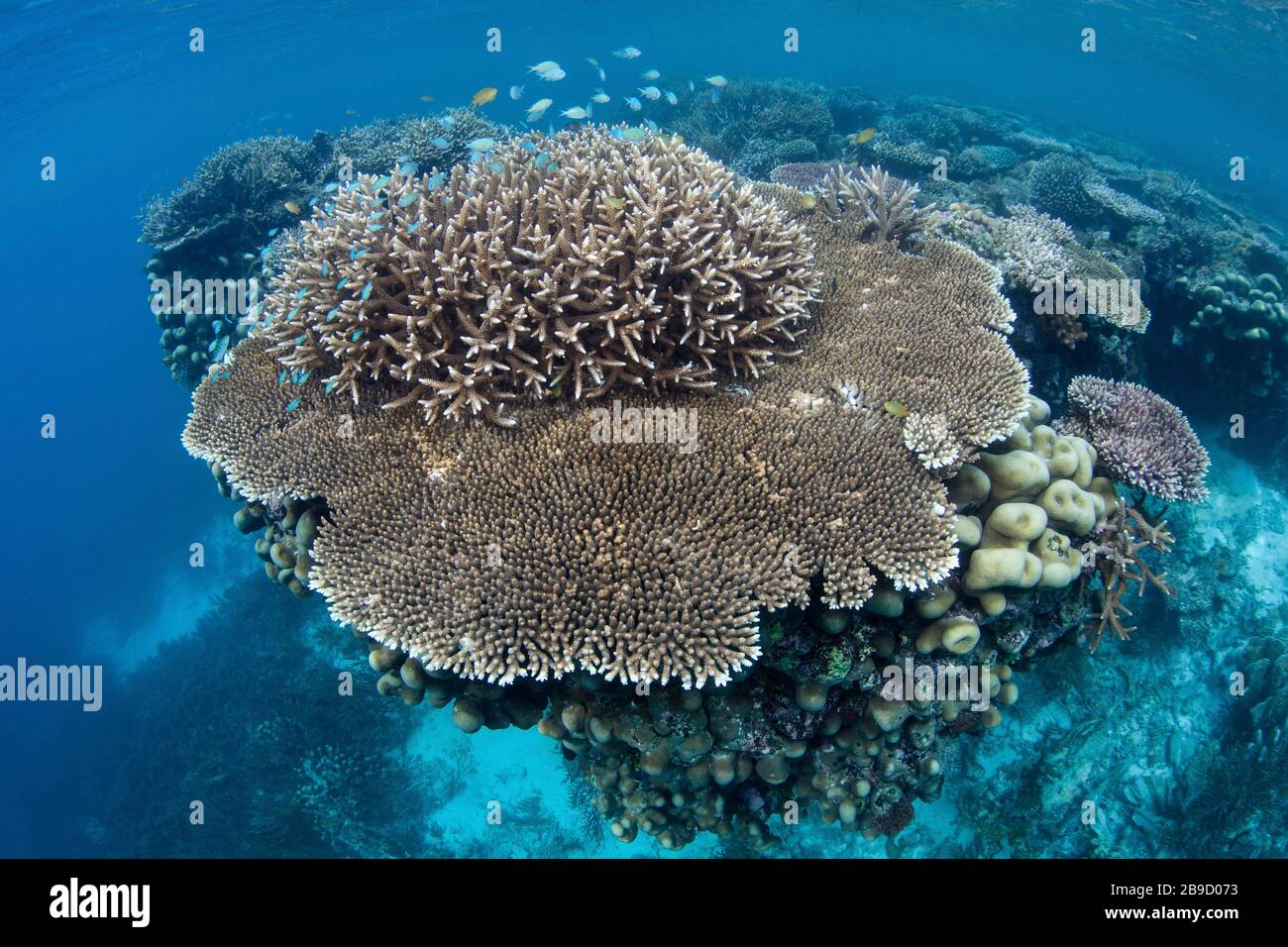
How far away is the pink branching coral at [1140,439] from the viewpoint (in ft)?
17.8

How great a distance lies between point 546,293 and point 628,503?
168 cm

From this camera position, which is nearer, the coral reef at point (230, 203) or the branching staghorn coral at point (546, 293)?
the branching staghorn coral at point (546, 293)

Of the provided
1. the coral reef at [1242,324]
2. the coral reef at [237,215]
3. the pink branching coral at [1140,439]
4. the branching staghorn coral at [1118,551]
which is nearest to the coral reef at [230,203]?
the coral reef at [237,215]

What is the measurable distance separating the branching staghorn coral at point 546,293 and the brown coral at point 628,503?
24 cm

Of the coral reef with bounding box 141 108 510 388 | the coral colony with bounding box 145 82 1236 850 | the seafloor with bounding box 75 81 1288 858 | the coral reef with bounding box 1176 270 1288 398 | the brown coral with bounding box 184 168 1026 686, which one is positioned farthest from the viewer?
the coral reef with bounding box 141 108 510 388

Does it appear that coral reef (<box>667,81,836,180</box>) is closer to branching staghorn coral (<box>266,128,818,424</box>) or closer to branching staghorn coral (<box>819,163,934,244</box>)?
branching staghorn coral (<box>819,163,934,244</box>)

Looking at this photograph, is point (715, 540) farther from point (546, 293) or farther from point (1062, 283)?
point (1062, 283)

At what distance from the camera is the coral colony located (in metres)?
3.85

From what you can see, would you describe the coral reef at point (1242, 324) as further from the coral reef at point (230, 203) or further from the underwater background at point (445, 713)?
the coral reef at point (230, 203)

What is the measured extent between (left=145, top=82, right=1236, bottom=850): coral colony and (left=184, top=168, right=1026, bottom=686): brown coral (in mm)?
22

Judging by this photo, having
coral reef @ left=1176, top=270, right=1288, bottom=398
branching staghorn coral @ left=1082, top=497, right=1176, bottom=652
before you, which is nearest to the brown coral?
branching staghorn coral @ left=1082, top=497, right=1176, bottom=652
